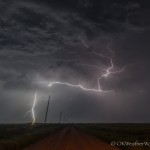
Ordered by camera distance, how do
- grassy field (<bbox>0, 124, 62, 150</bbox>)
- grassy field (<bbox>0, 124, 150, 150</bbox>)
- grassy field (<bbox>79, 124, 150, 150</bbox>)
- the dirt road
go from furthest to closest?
grassy field (<bbox>79, 124, 150, 150</bbox>) → grassy field (<bbox>0, 124, 150, 150</bbox>) → the dirt road → grassy field (<bbox>0, 124, 62, 150</bbox>)

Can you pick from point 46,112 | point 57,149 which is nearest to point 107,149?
point 57,149

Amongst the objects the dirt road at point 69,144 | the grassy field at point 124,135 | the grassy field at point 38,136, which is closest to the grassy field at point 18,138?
the grassy field at point 38,136

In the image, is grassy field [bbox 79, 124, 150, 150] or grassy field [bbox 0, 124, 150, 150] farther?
grassy field [bbox 79, 124, 150, 150]

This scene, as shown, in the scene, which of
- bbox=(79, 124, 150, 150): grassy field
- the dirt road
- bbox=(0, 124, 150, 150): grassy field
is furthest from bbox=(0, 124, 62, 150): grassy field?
bbox=(79, 124, 150, 150): grassy field

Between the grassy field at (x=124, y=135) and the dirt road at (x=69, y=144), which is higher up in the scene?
the grassy field at (x=124, y=135)

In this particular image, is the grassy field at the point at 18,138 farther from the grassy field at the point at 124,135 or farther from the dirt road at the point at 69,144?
the grassy field at the point at 124,135

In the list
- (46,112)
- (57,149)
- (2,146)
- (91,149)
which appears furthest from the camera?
(46,112)

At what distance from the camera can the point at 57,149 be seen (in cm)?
1816

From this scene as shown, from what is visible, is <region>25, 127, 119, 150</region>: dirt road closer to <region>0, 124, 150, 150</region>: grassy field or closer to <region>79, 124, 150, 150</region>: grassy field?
<region>0, 124, 150, 150</region>: grassy field

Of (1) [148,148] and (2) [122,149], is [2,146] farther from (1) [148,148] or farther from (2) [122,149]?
(1) [148,148]

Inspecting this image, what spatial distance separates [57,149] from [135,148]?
572 cm

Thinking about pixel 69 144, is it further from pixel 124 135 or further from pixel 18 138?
pixel 124 135

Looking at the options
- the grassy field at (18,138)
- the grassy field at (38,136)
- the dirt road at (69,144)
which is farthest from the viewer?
the grassy field at (38,136)

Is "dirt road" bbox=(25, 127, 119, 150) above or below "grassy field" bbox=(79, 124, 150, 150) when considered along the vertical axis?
below
